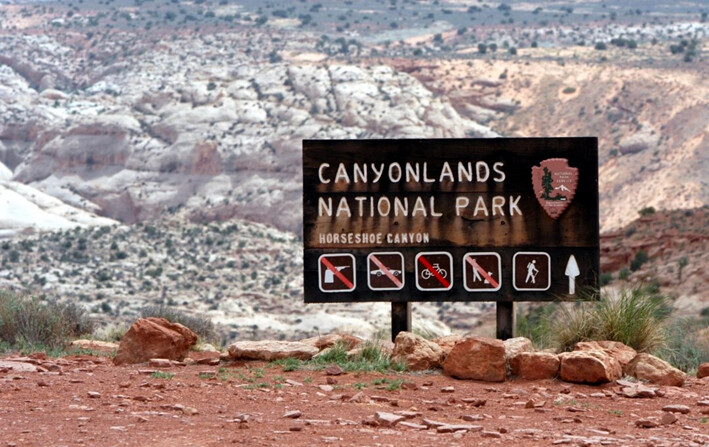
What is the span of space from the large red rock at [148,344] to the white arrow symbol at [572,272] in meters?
4.29

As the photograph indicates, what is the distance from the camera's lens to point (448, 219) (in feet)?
43.5

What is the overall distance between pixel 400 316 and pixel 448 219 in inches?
51.5

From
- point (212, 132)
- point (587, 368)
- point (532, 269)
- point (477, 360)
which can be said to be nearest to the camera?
point (587, 368)

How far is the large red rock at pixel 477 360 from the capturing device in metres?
11.2

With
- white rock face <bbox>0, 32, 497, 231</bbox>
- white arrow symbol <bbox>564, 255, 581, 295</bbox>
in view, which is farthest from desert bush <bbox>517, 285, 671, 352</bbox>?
white rock face <bbox>0, 32, 497, 231</bbox>

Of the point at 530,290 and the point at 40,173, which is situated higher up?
the point at 40,173

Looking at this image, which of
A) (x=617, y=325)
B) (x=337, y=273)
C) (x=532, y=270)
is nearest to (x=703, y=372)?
(x=617, y=325)

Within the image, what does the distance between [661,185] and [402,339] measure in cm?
7022

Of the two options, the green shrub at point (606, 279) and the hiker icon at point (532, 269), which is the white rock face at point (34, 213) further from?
the hiker icon at point (532, 269)

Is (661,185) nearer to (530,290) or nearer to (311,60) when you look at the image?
(311,60)

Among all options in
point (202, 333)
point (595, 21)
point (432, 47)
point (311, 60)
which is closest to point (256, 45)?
point (311, 60)

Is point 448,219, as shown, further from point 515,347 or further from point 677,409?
point 677,409

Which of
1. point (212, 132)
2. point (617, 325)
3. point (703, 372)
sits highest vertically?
point (212, 132)

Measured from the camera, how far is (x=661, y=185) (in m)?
79.3
